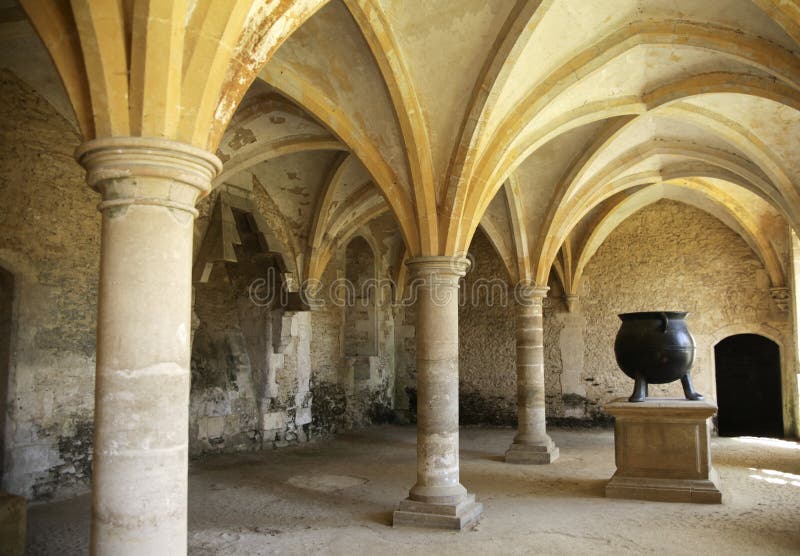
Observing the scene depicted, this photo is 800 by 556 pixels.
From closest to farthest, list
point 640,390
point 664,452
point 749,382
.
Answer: point 664,452, point 640,390, point 749,382

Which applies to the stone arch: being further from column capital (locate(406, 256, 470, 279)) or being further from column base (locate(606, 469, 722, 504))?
column base (locate(606, 469, 722, 504))

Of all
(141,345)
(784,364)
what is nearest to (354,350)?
(784,364)

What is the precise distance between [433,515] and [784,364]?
9355mm

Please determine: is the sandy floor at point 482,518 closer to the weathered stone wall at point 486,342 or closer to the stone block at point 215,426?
the stone block at point 215,426

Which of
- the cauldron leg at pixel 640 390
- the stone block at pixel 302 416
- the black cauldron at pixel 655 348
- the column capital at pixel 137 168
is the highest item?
the column capital at pixel 137 168

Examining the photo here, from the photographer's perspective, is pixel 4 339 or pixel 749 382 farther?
pixel 749 382

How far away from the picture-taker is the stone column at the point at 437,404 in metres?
5.87

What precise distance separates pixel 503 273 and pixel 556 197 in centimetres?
499

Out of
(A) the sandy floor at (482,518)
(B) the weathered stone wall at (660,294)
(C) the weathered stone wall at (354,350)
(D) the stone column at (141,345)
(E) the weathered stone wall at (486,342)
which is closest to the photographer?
(D) the stone column at (141,345)

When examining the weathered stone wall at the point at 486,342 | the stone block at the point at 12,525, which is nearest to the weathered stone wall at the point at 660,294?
the weathered stone wall at the point at 486,342

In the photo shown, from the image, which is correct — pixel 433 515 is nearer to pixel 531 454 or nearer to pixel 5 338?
pixel 531 454

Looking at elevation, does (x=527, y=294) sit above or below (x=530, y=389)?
above

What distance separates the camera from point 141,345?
2.88m

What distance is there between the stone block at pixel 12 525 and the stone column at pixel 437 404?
295 cm
